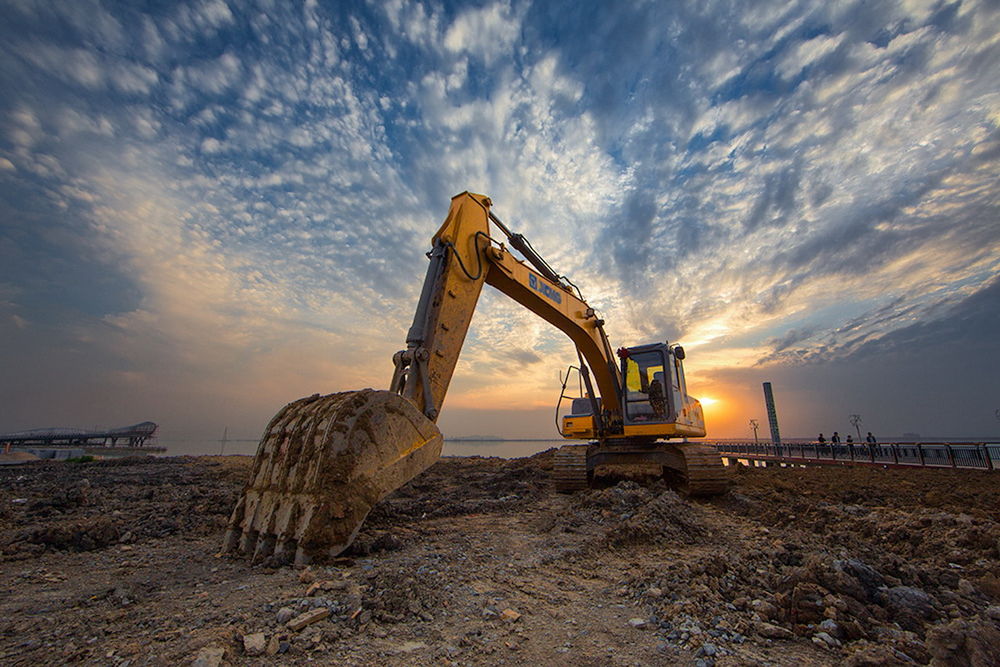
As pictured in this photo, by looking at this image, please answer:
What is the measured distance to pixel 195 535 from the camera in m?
4.58

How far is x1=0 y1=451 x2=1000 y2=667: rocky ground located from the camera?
2225 mm

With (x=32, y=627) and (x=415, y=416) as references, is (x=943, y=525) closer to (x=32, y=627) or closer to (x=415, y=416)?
(x=415, y=416)

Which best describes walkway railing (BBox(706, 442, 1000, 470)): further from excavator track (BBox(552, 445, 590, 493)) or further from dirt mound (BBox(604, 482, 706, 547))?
dirt mound (BBox(604, 482, 706, 547))

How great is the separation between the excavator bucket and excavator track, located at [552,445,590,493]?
4.62 metres

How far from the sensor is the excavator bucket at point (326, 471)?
11.0ft

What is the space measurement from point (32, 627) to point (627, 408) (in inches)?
319

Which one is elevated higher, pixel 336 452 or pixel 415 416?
pixel 415 416

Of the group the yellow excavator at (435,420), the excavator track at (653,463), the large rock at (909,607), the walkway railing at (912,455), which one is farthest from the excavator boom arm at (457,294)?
the walkway railing at (912,455)

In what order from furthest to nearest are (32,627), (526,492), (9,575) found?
(526,492) < (9,575) < (32,627)

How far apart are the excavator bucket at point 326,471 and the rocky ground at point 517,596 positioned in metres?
0.24

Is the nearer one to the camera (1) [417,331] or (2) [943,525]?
(2) [943,525]

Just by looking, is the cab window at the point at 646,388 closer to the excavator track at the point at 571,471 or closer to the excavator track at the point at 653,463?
the excavator track at the point at 653,463

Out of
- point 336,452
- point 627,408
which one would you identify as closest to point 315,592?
point 336,452

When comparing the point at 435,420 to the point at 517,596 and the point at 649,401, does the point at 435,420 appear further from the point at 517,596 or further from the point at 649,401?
the point at 649,401
